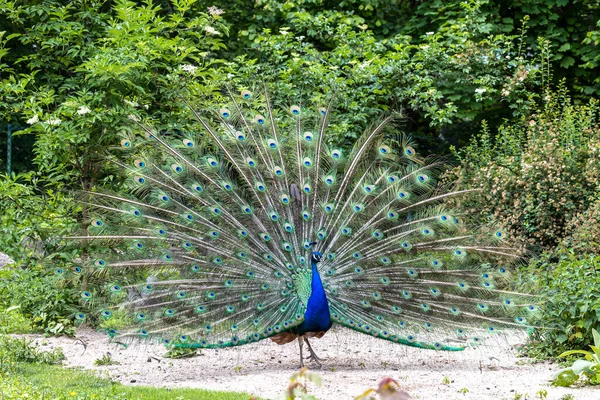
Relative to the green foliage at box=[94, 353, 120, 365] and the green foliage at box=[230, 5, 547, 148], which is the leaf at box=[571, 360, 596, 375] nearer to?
the green foliage at box=[94, 353, 120, 365]

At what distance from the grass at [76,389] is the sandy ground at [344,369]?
0.38 metres

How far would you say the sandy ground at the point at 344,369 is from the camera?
6.40m

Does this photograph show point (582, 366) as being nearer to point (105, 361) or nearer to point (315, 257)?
point (315, 257)

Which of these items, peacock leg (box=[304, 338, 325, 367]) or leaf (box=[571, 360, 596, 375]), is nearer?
leaf (box=[571, 360, 596, 375])

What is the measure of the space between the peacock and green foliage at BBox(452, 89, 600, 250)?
3.26 metres

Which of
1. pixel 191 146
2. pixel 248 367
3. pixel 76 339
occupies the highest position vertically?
pixel 191 146

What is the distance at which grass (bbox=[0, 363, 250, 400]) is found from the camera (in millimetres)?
5602

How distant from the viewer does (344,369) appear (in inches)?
289

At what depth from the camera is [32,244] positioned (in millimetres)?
9695

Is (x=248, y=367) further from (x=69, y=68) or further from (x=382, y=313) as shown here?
(x=69, y=68)

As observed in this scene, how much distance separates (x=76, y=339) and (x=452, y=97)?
23.9 ft

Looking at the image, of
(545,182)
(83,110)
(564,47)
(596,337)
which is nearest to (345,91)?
(545,182)

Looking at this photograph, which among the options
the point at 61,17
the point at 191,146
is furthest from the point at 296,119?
the point at 61,17

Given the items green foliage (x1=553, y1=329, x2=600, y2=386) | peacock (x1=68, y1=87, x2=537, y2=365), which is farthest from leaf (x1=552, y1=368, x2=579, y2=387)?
peacock (x1=68, y1=87, x2=537, y2=365)
